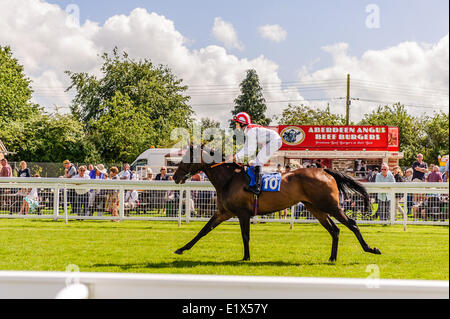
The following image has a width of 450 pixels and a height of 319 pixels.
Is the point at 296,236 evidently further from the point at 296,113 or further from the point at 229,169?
the point at 296,113

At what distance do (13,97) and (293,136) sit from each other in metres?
12.2

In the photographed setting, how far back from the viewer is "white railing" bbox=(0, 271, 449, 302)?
1.11 meters

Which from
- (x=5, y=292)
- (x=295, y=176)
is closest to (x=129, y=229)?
(x=295, y=176)

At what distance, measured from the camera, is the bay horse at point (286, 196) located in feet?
17.9

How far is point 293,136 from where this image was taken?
19891mm

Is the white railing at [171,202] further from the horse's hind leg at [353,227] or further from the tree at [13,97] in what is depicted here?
the tree at [13,97]

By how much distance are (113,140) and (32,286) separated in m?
8.86

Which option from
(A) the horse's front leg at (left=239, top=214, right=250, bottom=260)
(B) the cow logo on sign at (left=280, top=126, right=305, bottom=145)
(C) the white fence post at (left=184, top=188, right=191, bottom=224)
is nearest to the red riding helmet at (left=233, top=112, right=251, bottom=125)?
(A) the horse's front leg at (left=239, top=214, right=250, bottom=260)

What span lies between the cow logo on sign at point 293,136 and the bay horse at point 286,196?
1419 centimetres

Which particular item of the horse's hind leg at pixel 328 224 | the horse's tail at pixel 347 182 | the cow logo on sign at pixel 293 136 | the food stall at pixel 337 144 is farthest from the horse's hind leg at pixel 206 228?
the cow logo on sign at pixel 293 136

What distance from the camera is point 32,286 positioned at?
1193 mm

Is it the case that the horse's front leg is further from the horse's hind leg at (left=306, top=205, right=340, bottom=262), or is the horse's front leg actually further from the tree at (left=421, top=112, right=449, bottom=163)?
the tree at (left=421, top=112, right=449, bottom=163)

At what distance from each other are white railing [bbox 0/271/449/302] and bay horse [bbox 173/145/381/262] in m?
4.24
